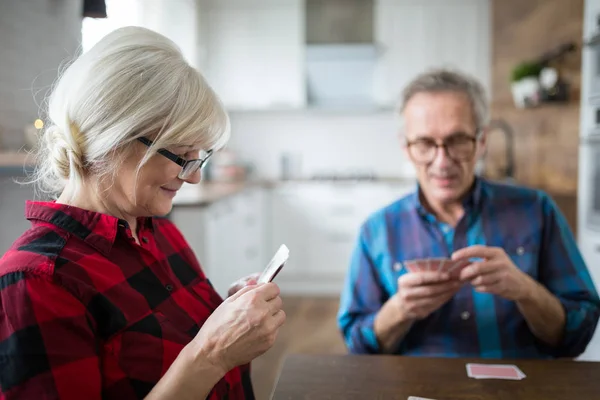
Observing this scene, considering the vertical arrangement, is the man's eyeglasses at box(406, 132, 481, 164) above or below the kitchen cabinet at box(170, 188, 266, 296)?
above

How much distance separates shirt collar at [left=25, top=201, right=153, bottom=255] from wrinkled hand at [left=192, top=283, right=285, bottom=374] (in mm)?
233

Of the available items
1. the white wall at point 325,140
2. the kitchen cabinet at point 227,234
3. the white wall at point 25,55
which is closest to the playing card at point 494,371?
the white wall at point 25,55

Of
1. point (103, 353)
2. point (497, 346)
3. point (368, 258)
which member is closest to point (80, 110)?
point (103, 353)

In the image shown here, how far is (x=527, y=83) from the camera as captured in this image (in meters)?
4.08

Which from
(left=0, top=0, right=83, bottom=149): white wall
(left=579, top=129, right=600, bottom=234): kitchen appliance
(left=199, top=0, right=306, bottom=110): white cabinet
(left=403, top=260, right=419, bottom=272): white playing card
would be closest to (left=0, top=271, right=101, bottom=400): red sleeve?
(left=0, top=0, right=83, bottom=149): white wall

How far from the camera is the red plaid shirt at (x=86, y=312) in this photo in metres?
0.79

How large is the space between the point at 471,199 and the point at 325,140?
→ 422cm

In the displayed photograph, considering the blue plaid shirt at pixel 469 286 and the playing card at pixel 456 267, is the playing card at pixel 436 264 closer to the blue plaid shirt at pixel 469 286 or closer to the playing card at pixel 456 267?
the playing card at pixel 456 267

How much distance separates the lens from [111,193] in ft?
3.38

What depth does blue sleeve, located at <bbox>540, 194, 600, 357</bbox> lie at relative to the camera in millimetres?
1440

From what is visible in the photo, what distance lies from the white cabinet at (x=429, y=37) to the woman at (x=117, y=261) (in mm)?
4512

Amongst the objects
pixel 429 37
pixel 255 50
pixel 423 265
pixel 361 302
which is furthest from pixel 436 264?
pixel 255 50

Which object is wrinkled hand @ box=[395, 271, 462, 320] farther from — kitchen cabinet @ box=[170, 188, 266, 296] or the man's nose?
kitchen cabinet @ box=[170, 188, 266, 296]

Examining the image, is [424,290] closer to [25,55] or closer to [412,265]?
[412,265]
